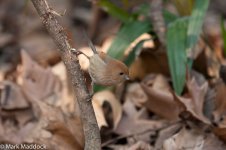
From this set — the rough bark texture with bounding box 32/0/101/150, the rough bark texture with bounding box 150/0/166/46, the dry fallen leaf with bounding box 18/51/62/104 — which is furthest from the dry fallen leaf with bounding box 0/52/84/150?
the rough bark texture with bounding box 150/0/166/46

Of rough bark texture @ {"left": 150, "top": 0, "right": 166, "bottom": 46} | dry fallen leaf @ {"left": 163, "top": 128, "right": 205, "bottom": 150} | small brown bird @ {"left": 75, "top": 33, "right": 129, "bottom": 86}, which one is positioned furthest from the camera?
rough bark texture @ {"left": 150, "top": 0, "right": 166, "bottom": 46}

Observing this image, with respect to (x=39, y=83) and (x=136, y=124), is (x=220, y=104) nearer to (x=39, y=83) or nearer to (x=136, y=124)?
(x=136, y=124)

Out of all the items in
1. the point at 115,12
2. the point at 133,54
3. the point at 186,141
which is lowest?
the point at 186,141

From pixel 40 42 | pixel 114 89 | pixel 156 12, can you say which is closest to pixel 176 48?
pixel 156 12

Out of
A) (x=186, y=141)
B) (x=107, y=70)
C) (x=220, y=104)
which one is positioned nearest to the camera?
(x=107, y=70)

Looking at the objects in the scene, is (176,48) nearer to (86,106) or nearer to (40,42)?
(86,106)

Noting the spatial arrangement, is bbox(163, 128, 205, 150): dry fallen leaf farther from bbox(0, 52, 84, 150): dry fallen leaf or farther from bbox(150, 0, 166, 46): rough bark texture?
bbox(150, 0, 166, 46): rough bark texture

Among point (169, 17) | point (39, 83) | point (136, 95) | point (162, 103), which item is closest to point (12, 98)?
point (39, 83)
